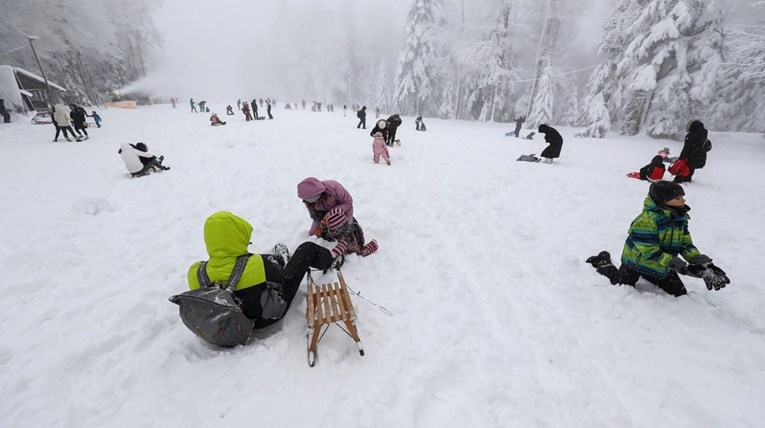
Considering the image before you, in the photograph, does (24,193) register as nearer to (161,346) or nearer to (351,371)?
(161,346)

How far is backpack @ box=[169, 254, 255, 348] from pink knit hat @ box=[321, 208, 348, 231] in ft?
5.53

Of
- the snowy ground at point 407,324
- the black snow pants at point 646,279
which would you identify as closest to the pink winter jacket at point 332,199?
the snowy ground at point 407,324

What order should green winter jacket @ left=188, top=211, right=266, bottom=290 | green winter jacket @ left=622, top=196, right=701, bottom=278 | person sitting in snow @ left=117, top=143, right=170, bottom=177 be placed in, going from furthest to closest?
person sitting in snow @ left=117, top=143, right=170, bottom=177
green winter jacket @ left=622, top=196, right=701, bottom=278
green winter jacket @ left=188, top=211, right=266, bottom=290

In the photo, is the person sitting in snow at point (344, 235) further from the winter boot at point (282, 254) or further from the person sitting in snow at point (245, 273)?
the person sitting in snow at point (245, 273)

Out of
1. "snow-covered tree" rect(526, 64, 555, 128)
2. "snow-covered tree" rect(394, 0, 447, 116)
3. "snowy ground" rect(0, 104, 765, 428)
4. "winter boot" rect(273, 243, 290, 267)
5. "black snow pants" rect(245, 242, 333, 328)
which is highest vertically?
"snow-covered tree" rect(394, 0, 447, 116)

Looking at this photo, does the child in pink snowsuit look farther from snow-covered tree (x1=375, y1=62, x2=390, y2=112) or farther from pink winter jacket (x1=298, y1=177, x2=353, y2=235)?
snow-covered tree (x1=375, y1=62, x2=390, y2=112)

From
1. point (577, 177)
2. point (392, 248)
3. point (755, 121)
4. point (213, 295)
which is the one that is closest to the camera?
point (213, 295)

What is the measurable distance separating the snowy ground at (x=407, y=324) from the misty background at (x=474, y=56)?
13.2 m

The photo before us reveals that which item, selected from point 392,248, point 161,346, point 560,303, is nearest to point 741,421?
point 560,303

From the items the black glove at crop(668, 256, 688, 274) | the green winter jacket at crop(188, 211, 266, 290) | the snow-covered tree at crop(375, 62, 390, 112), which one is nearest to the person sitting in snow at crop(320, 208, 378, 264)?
the green winter jacket at crop(188, 211, 266, 290)

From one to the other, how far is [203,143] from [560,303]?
50.1ft

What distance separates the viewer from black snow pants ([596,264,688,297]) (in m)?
3.77

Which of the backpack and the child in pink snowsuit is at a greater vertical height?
the child in pink snowsuit

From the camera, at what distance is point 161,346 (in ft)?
11.0
